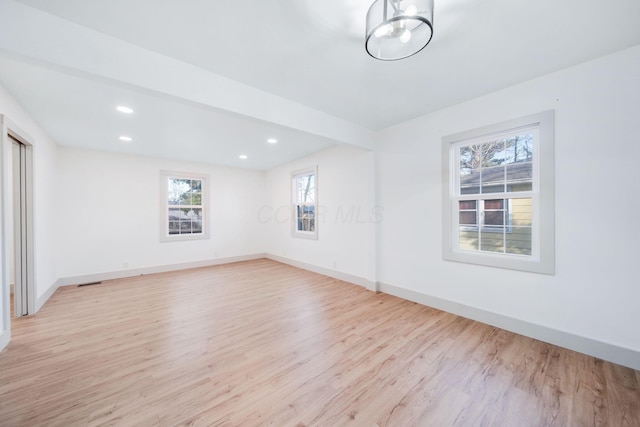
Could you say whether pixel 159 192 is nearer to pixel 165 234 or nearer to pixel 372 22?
pixel 165 234

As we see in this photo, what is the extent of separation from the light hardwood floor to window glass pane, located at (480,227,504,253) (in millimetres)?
891

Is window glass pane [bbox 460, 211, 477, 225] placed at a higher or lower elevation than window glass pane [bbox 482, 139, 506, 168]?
lower

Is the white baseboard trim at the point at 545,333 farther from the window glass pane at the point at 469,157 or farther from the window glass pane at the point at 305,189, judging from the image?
the window glass pane at the point at 305,189

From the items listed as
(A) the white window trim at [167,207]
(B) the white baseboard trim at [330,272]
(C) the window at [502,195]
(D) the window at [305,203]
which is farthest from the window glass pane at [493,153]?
(A) the white window trim at [167,207]

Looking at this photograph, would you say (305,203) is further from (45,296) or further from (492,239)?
(45,296)

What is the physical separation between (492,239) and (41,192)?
6.08 metres

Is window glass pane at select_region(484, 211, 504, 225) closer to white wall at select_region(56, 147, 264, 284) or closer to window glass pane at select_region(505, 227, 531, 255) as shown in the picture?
window glass pane at select_region(505, 227, 531, 255)

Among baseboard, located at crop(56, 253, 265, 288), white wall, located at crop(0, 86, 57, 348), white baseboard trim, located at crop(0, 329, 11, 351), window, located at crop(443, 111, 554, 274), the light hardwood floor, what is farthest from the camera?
baseboard, located at crop(56, 253, 265, 288)

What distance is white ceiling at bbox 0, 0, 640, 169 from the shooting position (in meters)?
1.55

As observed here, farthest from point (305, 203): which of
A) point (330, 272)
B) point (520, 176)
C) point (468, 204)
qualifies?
point (520, 176)

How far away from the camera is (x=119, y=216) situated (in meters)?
4.78

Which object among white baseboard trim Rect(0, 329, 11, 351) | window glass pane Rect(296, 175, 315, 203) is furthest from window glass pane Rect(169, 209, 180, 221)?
white baseboard trim Rect(0, 329, 11, 351)

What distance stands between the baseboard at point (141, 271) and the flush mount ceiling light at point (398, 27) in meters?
5.69

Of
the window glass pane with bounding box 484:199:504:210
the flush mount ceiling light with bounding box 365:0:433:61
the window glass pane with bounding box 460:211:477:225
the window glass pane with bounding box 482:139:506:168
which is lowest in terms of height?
the window glass pane with bounding box 460:211:477:225
